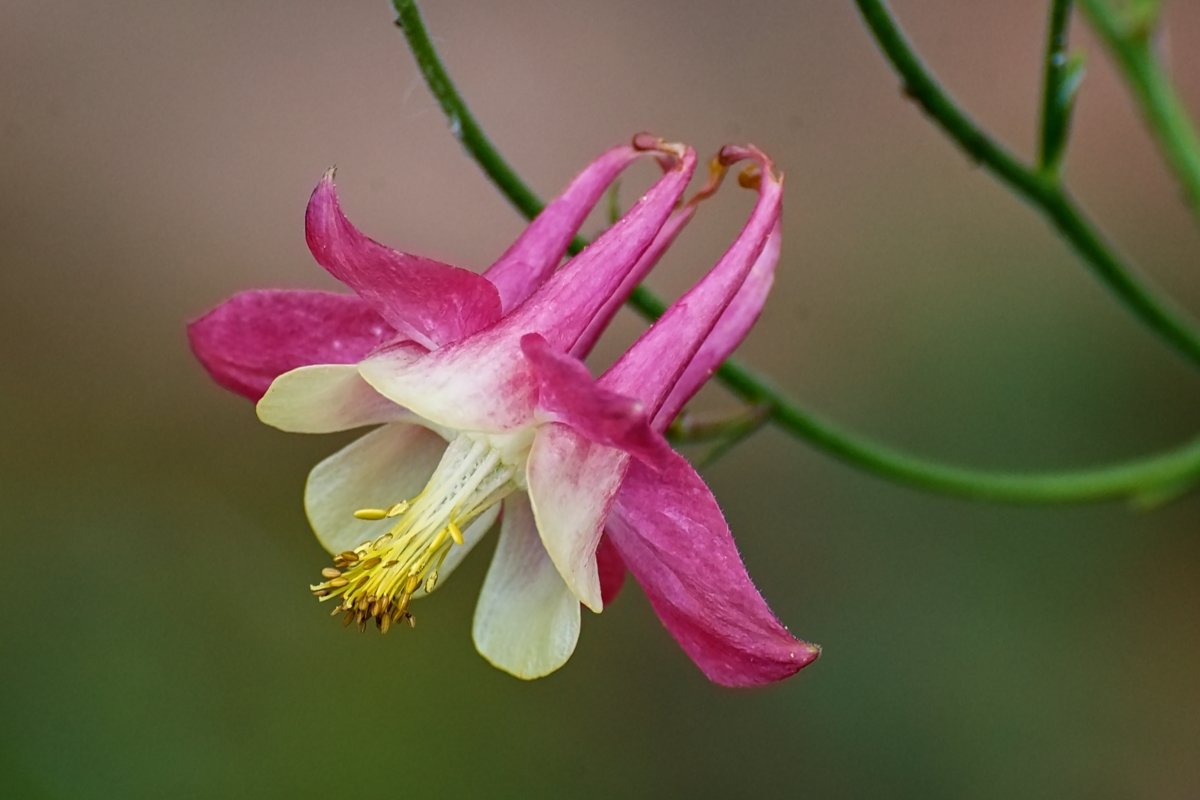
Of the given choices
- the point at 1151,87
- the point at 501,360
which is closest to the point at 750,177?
the point at 501,360

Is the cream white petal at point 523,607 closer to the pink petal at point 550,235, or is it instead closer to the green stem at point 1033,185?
the pink petal at point 550,235

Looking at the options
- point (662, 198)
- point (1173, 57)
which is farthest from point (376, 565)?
point (1173, 57)

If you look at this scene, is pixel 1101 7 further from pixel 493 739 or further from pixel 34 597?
pixel 34 597

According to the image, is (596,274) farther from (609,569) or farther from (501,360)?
(609,569)

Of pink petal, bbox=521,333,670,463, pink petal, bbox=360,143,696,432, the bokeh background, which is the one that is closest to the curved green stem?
pink petal, bbox=360,143,696,432

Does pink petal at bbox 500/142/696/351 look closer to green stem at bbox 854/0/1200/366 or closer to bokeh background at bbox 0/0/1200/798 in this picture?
green stem at bbox 854/0/1200/366
